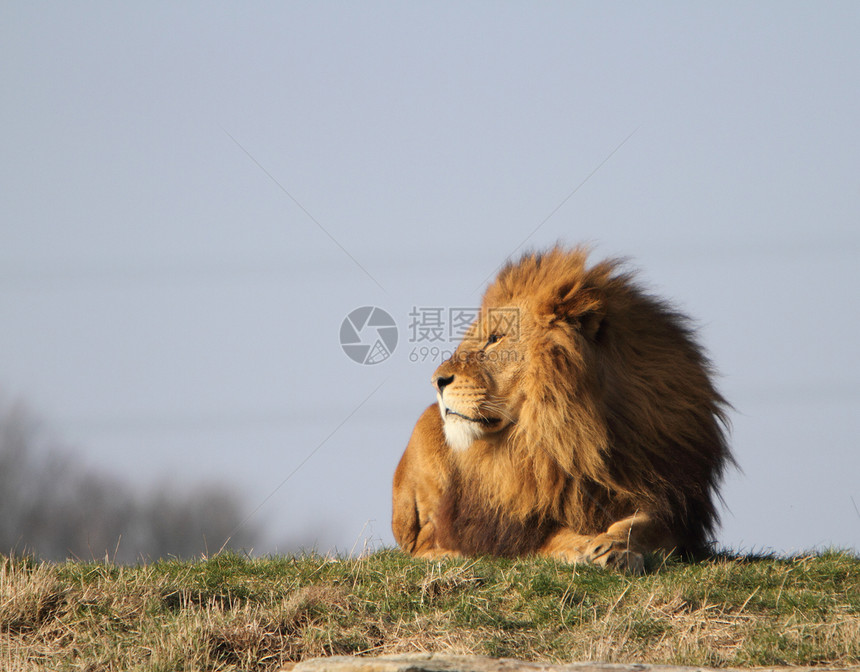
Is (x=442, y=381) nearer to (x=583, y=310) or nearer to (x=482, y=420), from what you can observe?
(x=482, y=420)

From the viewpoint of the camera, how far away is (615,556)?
486 cm

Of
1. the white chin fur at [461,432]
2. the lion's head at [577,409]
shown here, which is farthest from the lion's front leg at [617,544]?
the white chin fur at [461,432]

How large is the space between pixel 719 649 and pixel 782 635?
0.87ft

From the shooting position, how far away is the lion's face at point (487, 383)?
17.5 feet

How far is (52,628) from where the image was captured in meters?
4.41

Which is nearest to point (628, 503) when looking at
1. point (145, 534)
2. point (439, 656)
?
point (439, 656)

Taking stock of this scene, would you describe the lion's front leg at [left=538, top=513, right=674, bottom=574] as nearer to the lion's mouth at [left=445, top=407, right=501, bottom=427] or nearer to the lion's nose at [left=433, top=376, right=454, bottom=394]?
the lion's mouth at [left=445, top=407, right=501, bottom=427]

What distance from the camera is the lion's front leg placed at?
4.87 m

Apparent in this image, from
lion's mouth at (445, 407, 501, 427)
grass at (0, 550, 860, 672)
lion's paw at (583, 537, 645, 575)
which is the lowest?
grass at (0, 550, 860, 672)

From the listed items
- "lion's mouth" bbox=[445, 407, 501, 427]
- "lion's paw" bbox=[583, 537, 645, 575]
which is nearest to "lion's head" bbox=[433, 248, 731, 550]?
"lion's mouth" bbox=[445, 407, 501, 427]

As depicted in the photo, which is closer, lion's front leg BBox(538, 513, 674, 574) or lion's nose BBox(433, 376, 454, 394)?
lion's front leg BBox(538, 513, 674, 574)

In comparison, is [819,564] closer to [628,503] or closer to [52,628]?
[628,503]

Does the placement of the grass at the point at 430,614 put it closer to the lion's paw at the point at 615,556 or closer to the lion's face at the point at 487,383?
the lion's paw at the point at 615,556

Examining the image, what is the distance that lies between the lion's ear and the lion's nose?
0.68m
